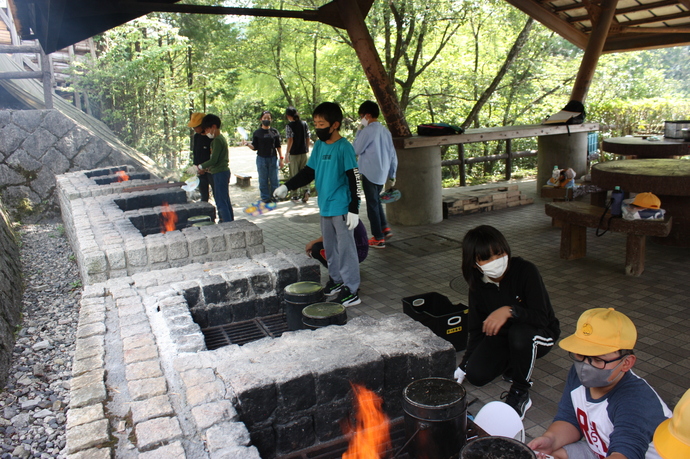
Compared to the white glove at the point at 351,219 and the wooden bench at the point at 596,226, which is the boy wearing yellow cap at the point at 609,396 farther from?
the wooden bench at the point at 596,226

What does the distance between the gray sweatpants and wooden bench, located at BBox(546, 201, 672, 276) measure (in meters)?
2.80

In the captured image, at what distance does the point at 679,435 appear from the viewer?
145 centimetres

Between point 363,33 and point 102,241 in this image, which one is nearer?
point 102,241

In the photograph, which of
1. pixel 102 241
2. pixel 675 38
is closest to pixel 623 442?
pixel 102 241

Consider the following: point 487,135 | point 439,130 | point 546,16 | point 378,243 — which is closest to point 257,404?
point 378,243

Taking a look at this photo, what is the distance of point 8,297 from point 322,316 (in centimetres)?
369

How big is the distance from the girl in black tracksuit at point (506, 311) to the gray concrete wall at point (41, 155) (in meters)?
8.77

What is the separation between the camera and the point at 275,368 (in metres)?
2.66

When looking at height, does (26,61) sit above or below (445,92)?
above

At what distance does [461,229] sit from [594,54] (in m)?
4.98

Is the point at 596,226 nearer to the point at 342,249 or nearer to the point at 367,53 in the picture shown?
the point at 342,249

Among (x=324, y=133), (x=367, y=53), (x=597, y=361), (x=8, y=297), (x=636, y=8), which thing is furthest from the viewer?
(x=636, y=8)

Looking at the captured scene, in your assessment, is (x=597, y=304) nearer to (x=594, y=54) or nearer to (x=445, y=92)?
(x=594, y=54)

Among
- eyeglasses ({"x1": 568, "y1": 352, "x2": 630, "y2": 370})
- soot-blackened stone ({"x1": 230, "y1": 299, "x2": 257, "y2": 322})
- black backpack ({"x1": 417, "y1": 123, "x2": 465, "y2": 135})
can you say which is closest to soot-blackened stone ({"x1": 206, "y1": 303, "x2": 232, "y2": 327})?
soot-blackened stone ({"x1": 230, "y1": 299, "x2": 257, "y2": 322})
